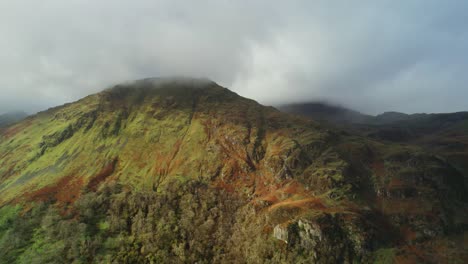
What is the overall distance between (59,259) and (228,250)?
73.7m

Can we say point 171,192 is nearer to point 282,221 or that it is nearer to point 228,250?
point 228,250

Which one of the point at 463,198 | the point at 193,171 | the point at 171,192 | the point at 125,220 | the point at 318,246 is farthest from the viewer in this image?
the point at 193,171

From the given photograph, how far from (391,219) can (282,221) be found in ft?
157

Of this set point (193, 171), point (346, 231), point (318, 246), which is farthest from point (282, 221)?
point (193, 171)

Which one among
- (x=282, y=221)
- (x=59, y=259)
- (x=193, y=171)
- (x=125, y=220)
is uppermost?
(x=193, y=171)

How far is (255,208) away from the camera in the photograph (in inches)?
5290

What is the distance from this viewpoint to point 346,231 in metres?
107

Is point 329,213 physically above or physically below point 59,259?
above

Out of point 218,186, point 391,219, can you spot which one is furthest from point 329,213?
point 218,186

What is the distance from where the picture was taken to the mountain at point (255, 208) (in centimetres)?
10706

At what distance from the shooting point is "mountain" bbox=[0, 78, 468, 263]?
10706 centimetres

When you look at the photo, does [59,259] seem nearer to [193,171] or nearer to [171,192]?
[171,192]

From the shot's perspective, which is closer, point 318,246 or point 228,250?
point 318,246

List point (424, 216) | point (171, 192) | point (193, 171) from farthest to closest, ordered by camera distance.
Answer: point (193, 171)
point (171, 192)
point (424, 216)
